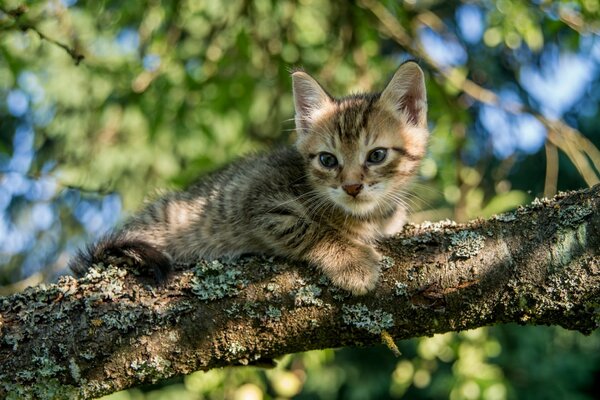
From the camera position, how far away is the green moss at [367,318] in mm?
2477

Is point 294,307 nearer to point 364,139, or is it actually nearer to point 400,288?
point 400,288

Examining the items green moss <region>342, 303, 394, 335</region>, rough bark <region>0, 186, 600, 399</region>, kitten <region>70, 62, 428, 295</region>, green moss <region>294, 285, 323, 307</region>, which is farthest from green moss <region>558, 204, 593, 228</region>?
green moss <region>294, 285, 323, 307</region>

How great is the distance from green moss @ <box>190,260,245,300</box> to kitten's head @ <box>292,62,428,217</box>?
0.82m

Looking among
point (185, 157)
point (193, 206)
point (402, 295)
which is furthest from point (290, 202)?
point (185, 157)

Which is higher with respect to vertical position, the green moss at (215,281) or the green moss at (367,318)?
the green moss at (215,281)

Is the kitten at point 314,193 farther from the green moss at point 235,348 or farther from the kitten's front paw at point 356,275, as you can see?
the green moss at point 235,348

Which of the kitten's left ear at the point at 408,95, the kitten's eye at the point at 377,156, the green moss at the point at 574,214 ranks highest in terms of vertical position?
the kitten's left ear at the point at 408,95

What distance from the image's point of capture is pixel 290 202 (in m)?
3.34

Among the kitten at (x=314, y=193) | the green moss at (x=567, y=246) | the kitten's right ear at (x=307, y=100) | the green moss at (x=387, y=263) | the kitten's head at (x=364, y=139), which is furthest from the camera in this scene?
the kitten's right ear at (x=307, y=100)

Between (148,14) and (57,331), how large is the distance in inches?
140

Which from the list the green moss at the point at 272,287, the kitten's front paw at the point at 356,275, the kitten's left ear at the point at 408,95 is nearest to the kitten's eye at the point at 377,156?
the kitten's left ear at the point at 408,95

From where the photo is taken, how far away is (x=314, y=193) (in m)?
3.36

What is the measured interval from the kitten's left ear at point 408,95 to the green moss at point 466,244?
114cm

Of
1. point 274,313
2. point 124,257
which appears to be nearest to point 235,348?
point 274,313
